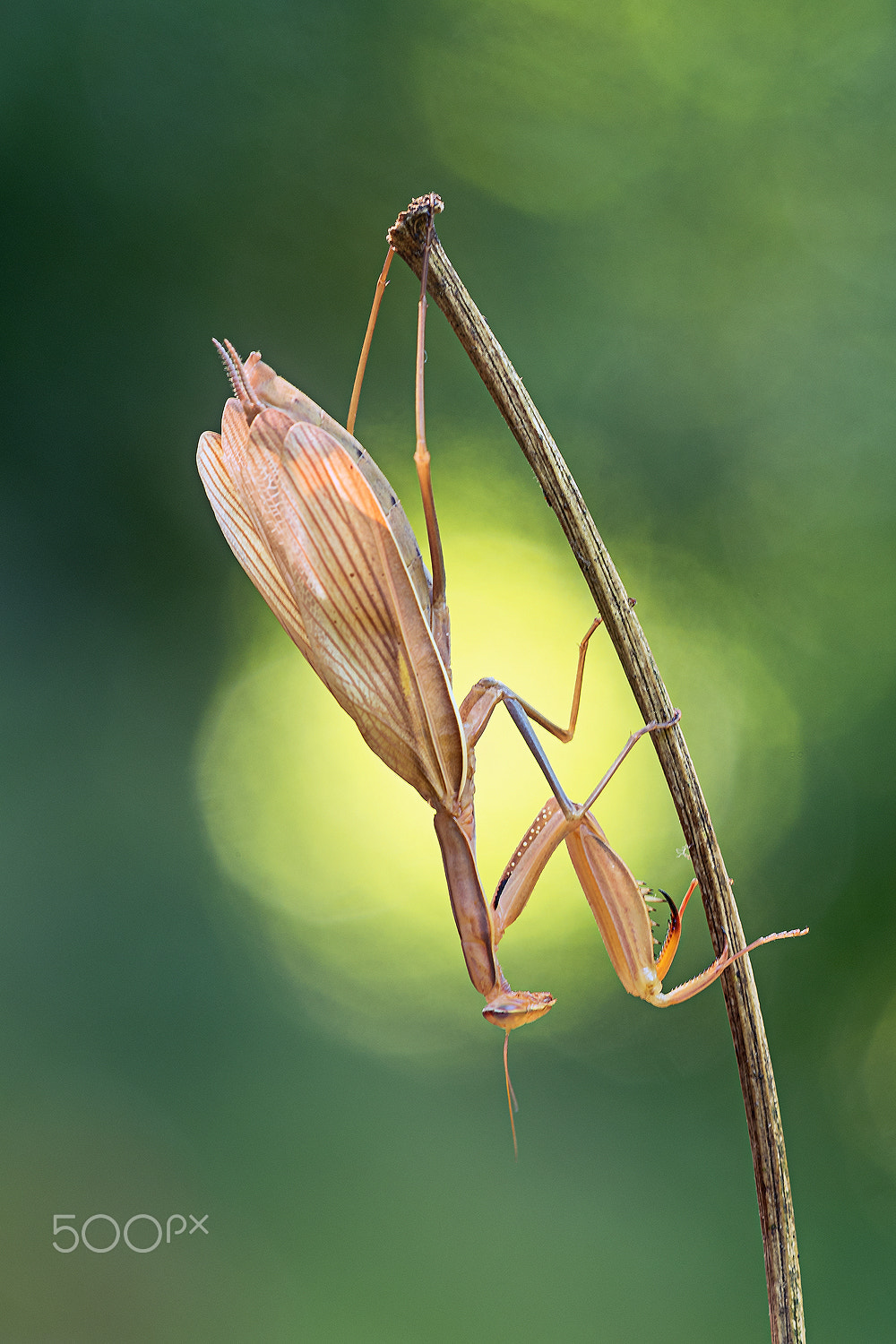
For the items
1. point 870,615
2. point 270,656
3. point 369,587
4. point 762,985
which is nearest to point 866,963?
point 762,985

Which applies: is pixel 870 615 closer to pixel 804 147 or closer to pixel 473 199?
pixel 804 147
